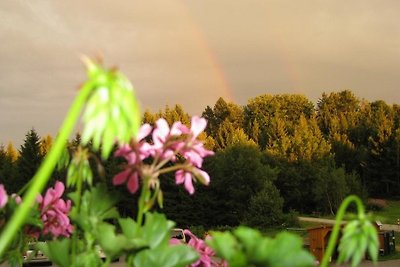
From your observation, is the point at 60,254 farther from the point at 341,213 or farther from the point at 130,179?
the point at 341,213

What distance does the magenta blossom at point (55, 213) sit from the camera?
149 centimetres

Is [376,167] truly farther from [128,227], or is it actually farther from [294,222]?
[128,227]

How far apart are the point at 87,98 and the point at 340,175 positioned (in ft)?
146

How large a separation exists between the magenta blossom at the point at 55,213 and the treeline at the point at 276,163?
3075cm

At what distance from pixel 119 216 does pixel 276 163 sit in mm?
47839

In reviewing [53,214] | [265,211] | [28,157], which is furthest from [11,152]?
[53,214]

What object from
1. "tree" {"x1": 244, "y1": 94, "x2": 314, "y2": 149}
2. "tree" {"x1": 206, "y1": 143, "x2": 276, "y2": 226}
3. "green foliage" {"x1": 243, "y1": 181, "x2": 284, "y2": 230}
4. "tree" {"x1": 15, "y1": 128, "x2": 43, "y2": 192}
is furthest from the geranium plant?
"tree" {"x1": 244, "y1": 94, "x2": 314, "y2": 149}

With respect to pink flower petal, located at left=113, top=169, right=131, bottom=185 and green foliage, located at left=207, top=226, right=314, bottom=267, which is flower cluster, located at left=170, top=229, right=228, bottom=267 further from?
green foliage, located at left=207, top=226, right=314, bottom=267

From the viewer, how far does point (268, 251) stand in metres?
0.84

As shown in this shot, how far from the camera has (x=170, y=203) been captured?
132 feet

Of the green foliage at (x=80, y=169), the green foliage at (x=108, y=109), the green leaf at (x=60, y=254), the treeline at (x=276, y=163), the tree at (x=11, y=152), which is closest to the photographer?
the green foliage at (x=108, y=109)

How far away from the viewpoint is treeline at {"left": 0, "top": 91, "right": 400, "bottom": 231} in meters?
39.6

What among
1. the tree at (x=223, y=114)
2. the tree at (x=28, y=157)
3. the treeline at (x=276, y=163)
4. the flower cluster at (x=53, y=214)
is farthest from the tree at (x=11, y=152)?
the flower cluster at (x=53, y=214)

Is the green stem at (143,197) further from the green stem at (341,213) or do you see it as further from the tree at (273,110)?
the tree at (273,110)
